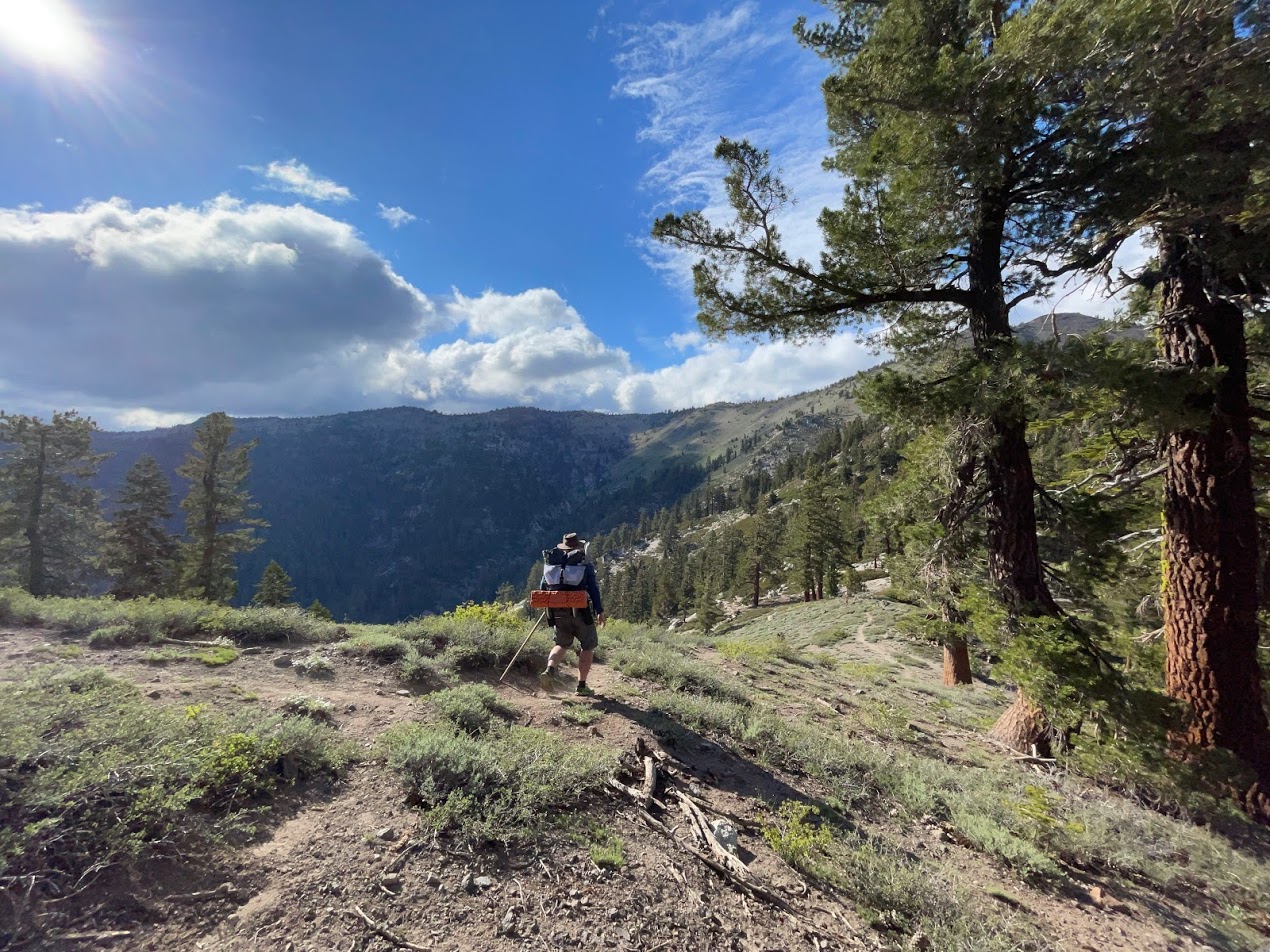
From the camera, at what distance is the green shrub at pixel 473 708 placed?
5.60m

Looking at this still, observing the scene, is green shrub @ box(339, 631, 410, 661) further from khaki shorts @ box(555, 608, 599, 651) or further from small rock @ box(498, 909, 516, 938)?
small rock @ box(498, 909, 516, 938)

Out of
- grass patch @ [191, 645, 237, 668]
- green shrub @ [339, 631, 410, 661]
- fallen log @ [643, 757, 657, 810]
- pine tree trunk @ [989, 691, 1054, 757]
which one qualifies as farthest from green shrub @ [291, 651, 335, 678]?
pine tree trunk @ [989, 691, 1054, 757]

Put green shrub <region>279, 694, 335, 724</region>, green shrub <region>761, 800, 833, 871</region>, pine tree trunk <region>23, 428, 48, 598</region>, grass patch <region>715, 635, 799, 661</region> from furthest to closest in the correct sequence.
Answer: pine tree trunk <region>23, 428, 48, 598</region>, grass patch <region>715, 635, 799, 661</region>, green shrub <region>279, 694, 335, 724</region>, green shrub <region>761, 800, 833, 871</region>

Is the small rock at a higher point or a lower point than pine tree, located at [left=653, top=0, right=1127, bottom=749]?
lower

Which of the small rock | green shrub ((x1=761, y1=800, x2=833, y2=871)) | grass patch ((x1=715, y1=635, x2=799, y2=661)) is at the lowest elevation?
grass patch ((x1=715, y1=635, x2=799, y2=661))

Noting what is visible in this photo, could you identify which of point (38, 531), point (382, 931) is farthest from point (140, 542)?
point (382, 931)

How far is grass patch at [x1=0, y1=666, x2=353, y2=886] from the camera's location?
3.05 meters

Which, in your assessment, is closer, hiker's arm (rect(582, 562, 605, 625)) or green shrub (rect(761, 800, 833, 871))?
green shrub (rect(761, 800, 833, 871))

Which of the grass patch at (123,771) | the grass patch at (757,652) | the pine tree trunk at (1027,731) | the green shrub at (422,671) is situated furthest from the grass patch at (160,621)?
the pine tree trunk at (1027,731)

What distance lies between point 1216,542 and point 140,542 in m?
36.0

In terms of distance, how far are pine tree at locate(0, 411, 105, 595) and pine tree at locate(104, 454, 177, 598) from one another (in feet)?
4.00

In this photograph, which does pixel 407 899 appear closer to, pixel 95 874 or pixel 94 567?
pixel 95 874

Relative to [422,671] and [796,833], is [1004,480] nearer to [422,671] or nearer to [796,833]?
[796,833]

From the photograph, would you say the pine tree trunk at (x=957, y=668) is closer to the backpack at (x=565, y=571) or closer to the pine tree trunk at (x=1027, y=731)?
the pine tree trunk at (x=1027, y=731)
